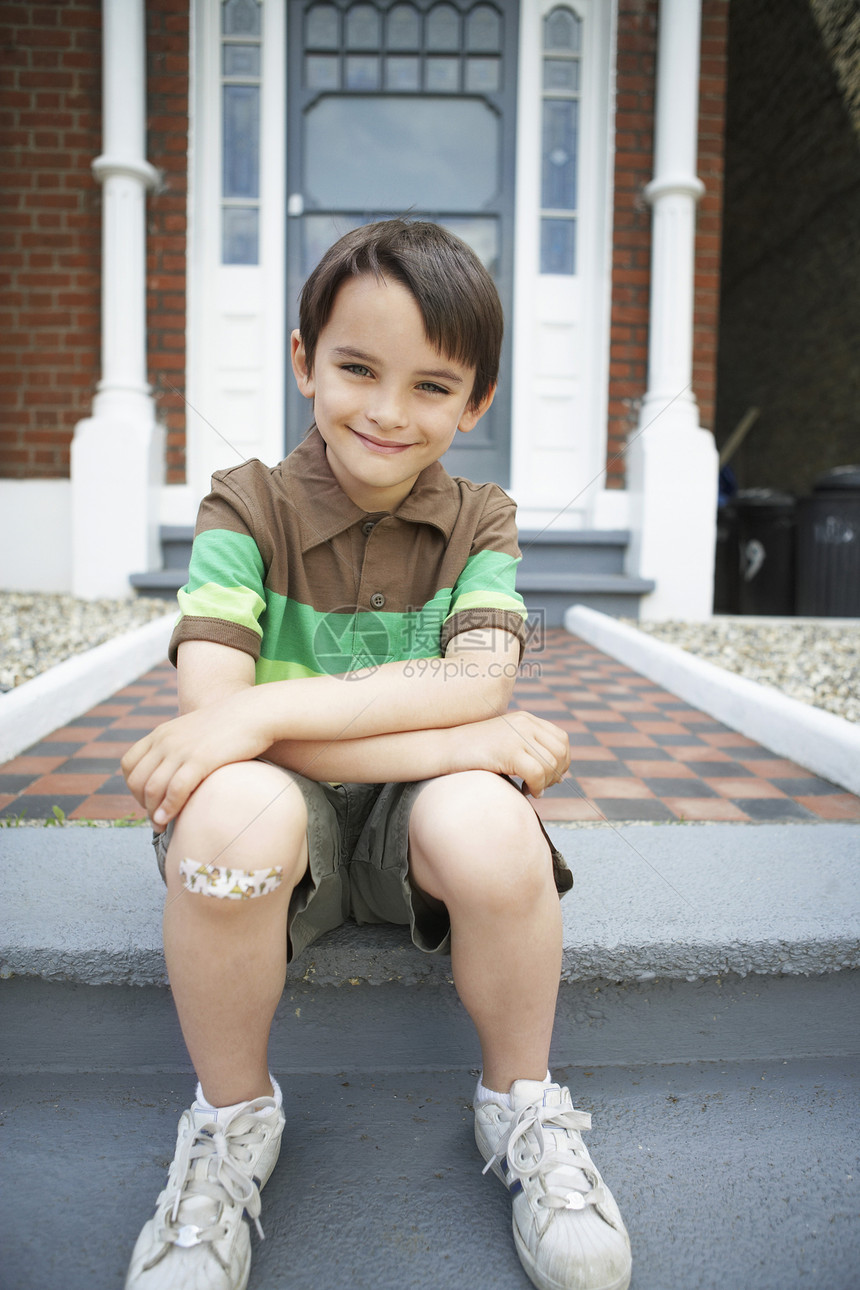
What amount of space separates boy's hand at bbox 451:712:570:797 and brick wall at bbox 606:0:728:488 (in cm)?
319

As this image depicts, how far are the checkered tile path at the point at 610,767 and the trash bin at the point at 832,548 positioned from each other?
9.28ft

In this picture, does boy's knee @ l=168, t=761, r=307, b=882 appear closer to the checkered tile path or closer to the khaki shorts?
the khaki shorts

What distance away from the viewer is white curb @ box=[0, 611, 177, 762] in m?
1.73

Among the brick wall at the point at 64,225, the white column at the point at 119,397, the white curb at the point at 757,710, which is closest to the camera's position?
the white curb at the point at 757,710

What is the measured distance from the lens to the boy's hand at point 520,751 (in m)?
0.86

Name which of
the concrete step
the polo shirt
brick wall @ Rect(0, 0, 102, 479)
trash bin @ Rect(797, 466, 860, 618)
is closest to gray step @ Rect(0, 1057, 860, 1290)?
the concrete step

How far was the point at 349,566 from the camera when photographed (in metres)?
1.00

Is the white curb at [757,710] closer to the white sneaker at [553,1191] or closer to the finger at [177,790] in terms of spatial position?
the white sneaker at [553,1191]

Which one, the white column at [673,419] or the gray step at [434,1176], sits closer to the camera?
the gray step at [434,1176]

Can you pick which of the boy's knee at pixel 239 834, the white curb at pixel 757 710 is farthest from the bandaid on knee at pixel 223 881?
the white curb at pixel 757 710

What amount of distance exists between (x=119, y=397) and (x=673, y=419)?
2464mm

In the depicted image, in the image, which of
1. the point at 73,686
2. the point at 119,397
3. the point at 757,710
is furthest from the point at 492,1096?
the point at 119,397

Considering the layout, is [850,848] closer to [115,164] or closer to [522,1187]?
[522,1187]

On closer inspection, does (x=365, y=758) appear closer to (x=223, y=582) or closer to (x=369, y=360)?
(x=223, y=582)
